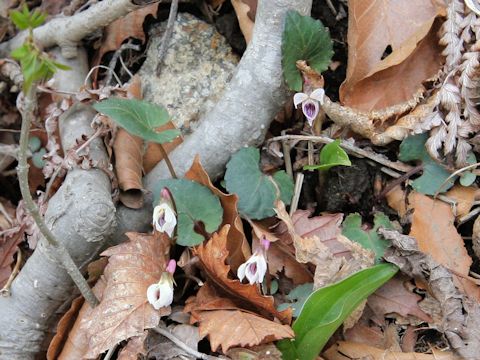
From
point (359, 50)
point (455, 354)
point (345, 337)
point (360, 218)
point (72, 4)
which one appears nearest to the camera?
point (455, 354)

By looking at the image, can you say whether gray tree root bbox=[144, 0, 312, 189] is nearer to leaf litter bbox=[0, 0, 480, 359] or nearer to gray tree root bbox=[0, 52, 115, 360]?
leaf litter bbox=[0, 0, 480, 359]

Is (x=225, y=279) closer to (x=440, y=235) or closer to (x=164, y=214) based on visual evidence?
(x=164, y=214)

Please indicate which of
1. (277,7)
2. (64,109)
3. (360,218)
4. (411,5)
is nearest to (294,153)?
(360,218)

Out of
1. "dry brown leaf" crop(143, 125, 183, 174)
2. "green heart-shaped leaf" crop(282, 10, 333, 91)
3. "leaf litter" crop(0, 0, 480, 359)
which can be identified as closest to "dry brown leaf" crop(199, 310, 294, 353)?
"leaf litter" crop(0, 0, 480, 359)

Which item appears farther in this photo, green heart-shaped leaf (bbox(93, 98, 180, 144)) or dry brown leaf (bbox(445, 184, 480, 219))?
dry brown leaf (bbox(445, 184, 480, 219))

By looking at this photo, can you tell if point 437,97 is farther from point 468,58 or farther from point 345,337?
point 345,337

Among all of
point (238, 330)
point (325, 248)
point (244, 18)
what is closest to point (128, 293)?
point (238, 330)
